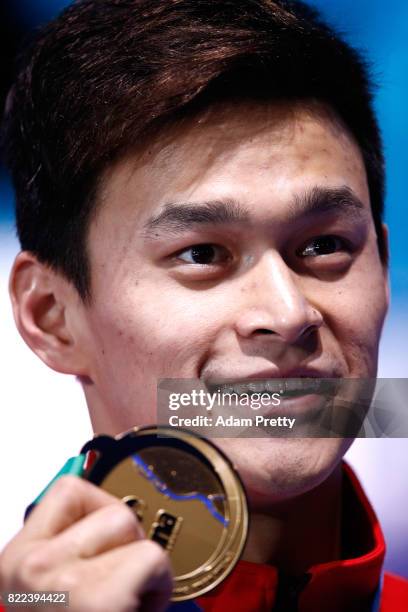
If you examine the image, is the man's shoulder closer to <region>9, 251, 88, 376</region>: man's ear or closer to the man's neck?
the man's neck

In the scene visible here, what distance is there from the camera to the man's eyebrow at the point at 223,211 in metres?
1.67

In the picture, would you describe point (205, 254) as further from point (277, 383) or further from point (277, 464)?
point (277, 464)

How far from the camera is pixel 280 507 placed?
1.85 metres

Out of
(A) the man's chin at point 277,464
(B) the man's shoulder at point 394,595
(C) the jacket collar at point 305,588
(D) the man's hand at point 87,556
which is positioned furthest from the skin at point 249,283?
(D) the man's hand at point 87,556

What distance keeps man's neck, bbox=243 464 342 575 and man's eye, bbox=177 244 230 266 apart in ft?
1.77

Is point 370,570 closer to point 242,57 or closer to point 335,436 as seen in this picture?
point 335,436

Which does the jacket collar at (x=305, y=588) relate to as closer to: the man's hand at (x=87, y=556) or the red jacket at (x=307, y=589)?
the red jacket at (x=307, y=589)

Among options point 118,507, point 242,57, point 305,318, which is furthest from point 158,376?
point 242,57

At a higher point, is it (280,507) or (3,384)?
(3,384)

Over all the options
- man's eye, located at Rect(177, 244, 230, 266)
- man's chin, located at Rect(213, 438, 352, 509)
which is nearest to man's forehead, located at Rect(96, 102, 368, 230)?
man's eye, located at Rect(177, 244, 230, 266)

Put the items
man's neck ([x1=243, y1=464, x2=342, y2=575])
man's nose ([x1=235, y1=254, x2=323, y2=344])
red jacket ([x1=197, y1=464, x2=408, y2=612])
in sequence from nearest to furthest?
1. man's nose ([x1=235, y1=254, x2=323, y2=344])
2. red jacket ([x1=197, y1=464, x2=408, y2=612])
3. man's neck ([x1=243, y1=464, x2=342, y2=575])

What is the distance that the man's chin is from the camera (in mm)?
1641

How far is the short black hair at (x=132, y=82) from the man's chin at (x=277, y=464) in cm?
50

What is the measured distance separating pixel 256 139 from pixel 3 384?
98 cm
